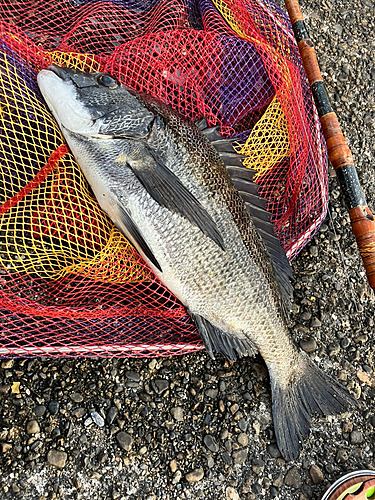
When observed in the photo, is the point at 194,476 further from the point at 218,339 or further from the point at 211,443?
the point at 218,339

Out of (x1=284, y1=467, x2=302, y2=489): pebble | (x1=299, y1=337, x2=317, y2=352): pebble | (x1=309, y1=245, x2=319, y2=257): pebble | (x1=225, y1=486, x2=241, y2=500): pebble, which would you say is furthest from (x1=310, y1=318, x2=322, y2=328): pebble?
(x1=225, y1=486, x2=241, y2=500): pebble

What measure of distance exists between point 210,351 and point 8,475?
1401 mm

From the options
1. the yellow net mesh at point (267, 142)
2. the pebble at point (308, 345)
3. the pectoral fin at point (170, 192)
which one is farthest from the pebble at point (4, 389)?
the yellow net mesh at point (267, 142)

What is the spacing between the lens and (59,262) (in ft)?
9.02

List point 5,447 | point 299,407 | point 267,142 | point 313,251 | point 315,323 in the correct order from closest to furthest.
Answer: point 5,447 < point 299,407 < point 267,142 < point 315,323 < point 313,251

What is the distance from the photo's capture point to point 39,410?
2674 mm

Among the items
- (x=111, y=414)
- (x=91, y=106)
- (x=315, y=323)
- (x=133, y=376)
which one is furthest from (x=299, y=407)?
(x=91, y=106)

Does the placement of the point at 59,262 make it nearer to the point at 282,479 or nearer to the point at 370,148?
the point at 282,479

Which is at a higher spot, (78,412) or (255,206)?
(255,206)

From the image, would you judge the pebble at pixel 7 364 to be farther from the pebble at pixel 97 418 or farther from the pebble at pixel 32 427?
the pebble at pixel 97 418

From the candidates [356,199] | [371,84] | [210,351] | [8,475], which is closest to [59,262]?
[210,351]

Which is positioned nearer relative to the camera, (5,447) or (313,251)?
(5,447)

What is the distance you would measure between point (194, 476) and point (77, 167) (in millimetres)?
2140

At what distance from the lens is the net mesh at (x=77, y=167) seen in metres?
2.69
